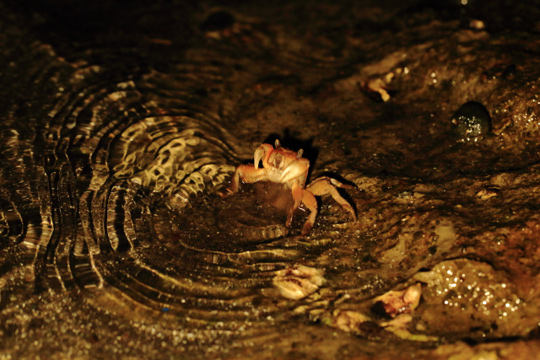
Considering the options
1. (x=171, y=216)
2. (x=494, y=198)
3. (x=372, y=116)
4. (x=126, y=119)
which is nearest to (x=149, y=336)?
(x=171, y=216)

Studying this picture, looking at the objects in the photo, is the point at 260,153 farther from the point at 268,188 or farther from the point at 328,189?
the point at 328,189

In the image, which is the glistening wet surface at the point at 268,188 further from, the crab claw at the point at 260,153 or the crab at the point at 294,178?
the crab claw at the point at 260,153

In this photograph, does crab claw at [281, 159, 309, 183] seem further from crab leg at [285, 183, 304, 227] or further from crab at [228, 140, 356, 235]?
crab leg at [285, 183, 304, 227]

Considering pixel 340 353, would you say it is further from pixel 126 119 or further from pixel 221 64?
pixel 221 64

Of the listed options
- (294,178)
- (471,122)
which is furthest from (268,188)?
(471,122)

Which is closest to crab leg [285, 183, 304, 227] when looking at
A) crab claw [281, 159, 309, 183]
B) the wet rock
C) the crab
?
the crab

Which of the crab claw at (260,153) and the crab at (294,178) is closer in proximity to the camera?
the crab at (294,178)

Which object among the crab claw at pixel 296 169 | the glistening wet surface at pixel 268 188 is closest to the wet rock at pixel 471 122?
the glistening wet surface at pixel 268 188
